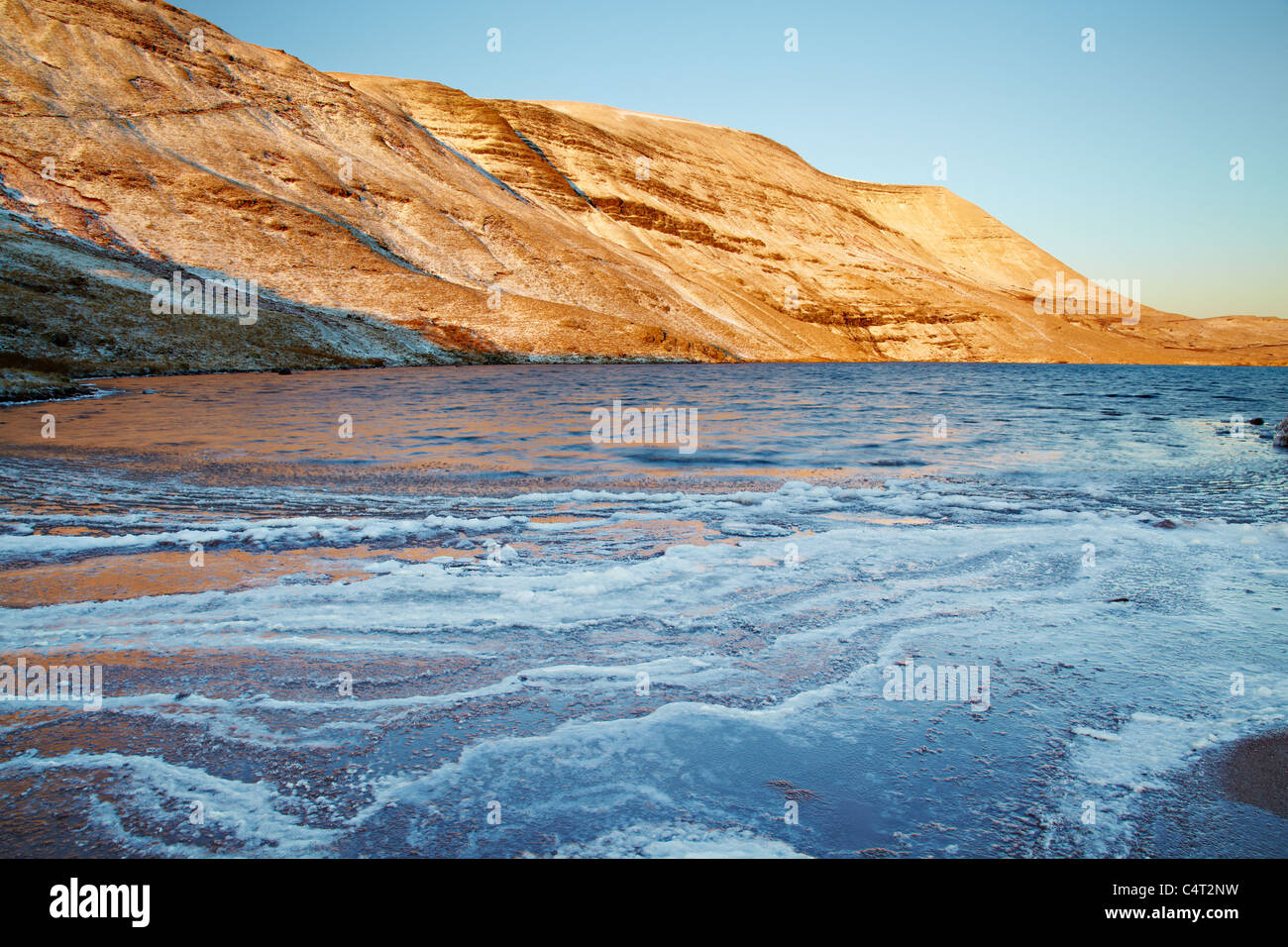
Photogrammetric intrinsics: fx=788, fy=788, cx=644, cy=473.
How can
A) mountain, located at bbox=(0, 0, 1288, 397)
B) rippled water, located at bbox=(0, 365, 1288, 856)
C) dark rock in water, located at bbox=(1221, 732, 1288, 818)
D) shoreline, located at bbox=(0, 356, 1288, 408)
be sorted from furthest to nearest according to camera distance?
mountain, located at bbox=(0, 0, 1288, 397) < shoreline, located at bbox=(0, 356, 1288, 408) < dark rock in water, located at bbox=(1221, 732, 1288, 818) < rippled water, located at bbox=(0, 365, 1288, 856)

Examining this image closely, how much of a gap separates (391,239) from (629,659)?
82.5 metres

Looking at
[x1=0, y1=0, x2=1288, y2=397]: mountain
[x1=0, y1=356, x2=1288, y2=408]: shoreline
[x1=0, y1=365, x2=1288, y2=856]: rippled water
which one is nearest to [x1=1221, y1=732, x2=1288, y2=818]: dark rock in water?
[x1=0, y1=365, x2=1288, y2=856]: rippled water

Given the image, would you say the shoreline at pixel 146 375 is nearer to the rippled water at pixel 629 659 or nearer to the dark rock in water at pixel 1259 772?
the rippled water at pixel 629 659

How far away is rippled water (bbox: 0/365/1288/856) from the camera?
311 cm

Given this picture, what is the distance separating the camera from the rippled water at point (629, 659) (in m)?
3.11

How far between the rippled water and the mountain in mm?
28457

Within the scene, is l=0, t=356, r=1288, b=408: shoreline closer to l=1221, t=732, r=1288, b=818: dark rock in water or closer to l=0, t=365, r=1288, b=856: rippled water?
l=0, t=365, r=1288, b=856: rippled water

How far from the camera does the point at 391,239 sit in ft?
260

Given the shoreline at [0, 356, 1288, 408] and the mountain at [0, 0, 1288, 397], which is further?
the mountain at [0, 0, 1288, 397]

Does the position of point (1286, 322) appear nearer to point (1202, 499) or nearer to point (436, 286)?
point (436, 286)

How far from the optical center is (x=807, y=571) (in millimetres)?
6828

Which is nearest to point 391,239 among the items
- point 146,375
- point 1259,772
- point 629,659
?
point 146,375

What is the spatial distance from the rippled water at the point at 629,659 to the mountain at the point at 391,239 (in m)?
28.5
